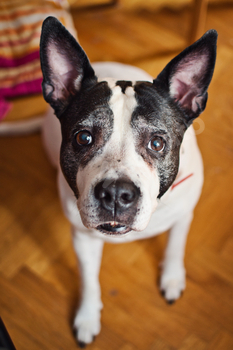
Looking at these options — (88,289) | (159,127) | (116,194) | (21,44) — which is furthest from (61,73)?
(21,44)

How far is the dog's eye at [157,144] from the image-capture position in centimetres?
116

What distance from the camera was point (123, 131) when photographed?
1.13 metres

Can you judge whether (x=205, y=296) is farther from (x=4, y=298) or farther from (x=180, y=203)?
(x=4, y=298)

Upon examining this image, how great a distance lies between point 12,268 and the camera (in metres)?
1.81

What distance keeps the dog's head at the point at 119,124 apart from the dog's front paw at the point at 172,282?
2.08 ft

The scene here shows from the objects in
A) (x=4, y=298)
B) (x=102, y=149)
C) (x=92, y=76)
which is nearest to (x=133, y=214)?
(x=102, y=149)

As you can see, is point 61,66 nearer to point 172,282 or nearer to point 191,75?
point 191,75

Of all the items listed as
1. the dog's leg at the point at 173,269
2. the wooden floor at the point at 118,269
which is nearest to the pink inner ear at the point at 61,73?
the dog's leg at the point at 173,269

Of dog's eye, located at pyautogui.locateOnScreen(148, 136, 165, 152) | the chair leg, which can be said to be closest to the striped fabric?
the chair leg

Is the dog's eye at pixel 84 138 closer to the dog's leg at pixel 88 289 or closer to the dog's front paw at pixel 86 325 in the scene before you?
the dog's leg at pixel 88 289

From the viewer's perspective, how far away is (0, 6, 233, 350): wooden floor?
5.27 ft

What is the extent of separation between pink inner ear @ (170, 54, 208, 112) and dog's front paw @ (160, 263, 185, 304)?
0.82 metres

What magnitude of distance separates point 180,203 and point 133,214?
0.39 metres

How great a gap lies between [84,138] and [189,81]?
1.32 feet
